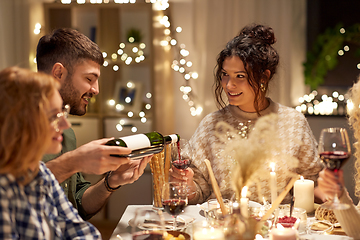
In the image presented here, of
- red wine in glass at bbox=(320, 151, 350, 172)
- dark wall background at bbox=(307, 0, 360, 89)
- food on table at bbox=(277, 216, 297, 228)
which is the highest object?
dark wall background at bbox=(307, 0, 360, 89)

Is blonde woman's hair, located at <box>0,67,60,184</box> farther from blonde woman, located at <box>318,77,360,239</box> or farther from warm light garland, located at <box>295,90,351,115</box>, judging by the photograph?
warm light garland, located at <box>295,90,351,115</box>

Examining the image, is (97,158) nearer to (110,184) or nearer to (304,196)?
(110,184)

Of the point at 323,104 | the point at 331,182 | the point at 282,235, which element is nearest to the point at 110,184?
the point at 282,235

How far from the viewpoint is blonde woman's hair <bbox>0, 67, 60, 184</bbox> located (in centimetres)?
82

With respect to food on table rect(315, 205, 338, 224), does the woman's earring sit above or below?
above

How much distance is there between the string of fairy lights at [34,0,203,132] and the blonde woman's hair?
2.30 meters

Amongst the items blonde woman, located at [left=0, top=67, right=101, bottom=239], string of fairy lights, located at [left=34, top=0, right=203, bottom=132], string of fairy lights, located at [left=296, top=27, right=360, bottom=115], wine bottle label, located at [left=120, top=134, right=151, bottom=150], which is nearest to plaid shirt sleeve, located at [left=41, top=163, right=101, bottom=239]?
blonde woman, located at [left=0, top=67, right=101, bottom=239]

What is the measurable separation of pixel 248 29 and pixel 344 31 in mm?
1757

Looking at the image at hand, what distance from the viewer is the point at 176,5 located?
11.3 ft

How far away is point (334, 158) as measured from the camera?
3.55ft

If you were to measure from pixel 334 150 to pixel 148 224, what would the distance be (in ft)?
2.01

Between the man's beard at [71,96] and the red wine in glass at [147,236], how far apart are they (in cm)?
95

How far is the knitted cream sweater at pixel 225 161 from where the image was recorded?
1.82 m

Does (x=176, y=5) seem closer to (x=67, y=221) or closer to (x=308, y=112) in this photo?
(x=308, y=112)
